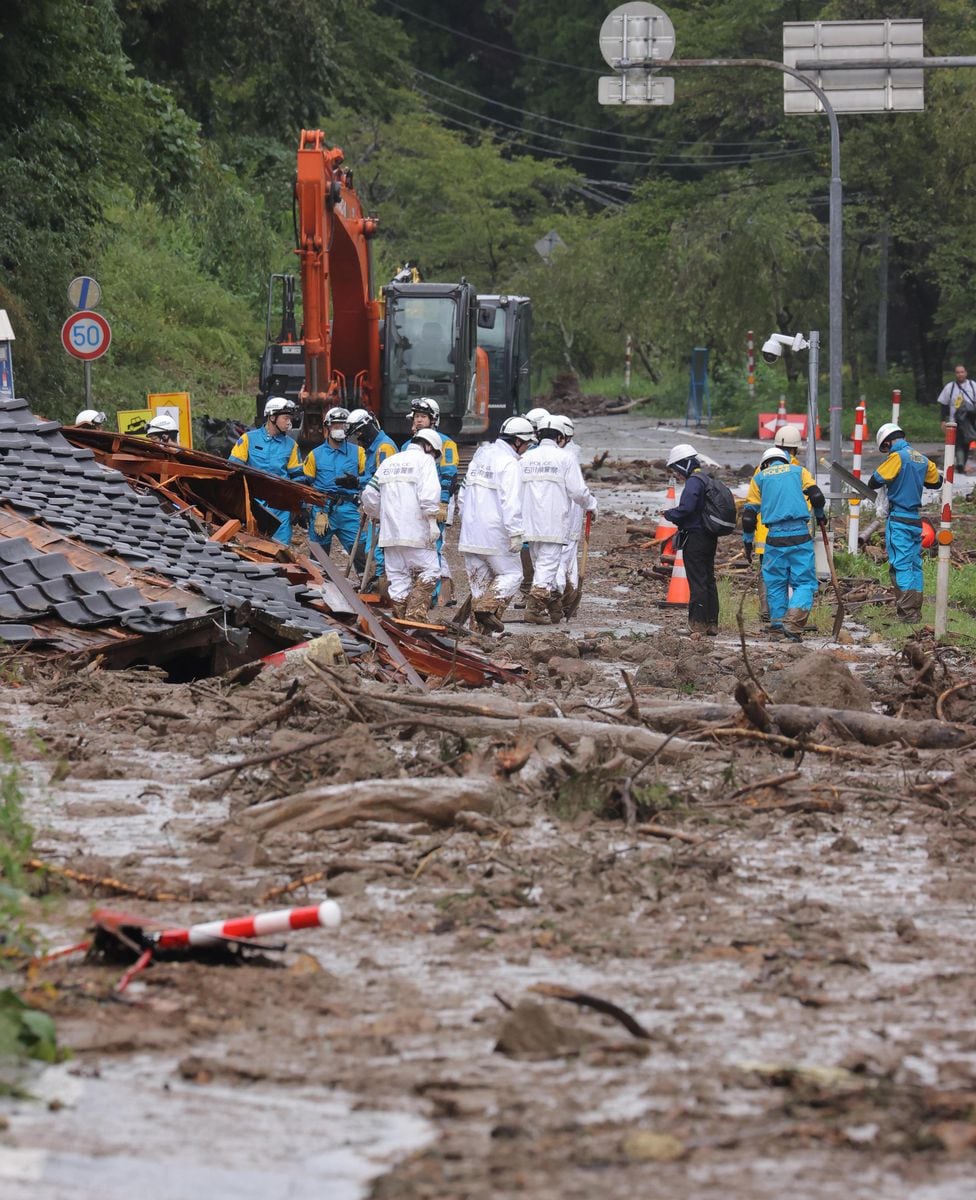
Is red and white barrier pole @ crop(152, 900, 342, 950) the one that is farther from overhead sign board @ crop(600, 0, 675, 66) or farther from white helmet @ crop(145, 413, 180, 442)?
overhead sign board @ crop(600, 0, 675, 66)

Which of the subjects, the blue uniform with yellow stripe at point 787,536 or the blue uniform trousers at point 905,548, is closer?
the blue uniform with yellow stripe at point 787,536

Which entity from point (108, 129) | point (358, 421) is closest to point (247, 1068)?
point (358, 421)

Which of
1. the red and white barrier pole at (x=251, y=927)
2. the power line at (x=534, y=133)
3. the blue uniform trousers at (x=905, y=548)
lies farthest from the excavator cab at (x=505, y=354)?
the power line at (x=534, y=133)

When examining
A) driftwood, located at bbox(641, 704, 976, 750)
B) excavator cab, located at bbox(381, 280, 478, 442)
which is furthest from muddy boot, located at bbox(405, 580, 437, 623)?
excavator cab, located at bbox(381, 280, 478, 442)

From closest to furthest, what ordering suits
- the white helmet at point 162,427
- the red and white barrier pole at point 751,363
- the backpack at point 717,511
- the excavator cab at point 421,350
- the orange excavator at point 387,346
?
the backpack at point 717,511, the white helmet at point 162,427, the orange excavator at point 387,346, the excavator cab at point 421,350, the red and white barrier pole at point 751,363

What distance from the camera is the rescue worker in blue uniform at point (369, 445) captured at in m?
17.3

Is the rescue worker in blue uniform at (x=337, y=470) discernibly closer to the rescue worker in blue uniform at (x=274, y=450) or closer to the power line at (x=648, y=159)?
the rescue worker in blue uniform at (x=274, y=450)

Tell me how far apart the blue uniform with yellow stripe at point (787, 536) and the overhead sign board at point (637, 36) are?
7713 millimetres

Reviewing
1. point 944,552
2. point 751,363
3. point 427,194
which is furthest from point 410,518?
point 427,194

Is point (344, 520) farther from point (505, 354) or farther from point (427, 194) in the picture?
point (427, 194)

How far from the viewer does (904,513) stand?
1656 centimetres

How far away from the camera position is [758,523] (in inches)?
641

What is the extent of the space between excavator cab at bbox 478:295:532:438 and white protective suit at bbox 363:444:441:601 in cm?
1259

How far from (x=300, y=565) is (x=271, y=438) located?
379cm
